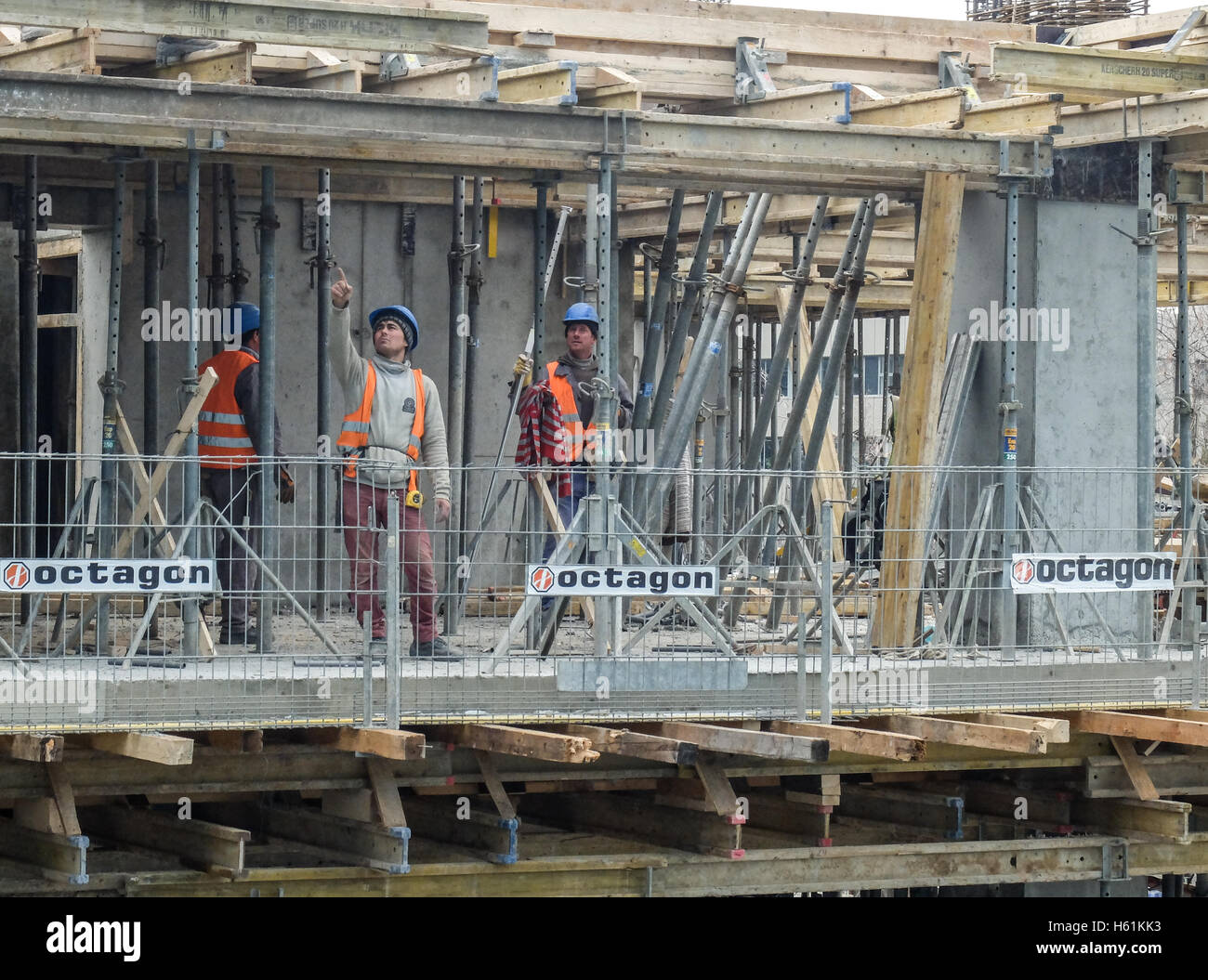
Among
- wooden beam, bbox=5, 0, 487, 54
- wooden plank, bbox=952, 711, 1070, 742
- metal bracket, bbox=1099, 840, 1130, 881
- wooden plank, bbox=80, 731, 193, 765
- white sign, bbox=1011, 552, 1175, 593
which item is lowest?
metal bracket, bbox=1099, 840, 1130, 881

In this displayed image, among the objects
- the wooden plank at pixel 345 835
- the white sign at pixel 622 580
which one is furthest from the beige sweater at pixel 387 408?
the wooden plank at pixel 345 835

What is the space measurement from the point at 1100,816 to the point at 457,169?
566 centimetres

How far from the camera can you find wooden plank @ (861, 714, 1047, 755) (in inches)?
427

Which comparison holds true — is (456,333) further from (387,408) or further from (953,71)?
(953,71)

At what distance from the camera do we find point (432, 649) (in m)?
11.3

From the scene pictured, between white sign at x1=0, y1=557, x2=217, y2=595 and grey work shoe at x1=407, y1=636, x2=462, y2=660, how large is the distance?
140 cm

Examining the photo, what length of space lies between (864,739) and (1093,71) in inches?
185

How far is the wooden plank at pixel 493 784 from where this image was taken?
36.2 feet

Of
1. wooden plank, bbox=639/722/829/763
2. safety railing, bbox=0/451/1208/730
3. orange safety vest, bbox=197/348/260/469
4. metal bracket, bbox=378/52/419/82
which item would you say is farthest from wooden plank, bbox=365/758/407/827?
metal bracket, bbox=378/52/419/82

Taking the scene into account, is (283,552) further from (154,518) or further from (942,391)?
(942,391)

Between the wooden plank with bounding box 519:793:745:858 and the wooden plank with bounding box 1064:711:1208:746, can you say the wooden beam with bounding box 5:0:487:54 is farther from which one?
the wooden plank with bounding box 1064:711:1208:746

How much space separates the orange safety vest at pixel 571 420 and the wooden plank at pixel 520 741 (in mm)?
2790

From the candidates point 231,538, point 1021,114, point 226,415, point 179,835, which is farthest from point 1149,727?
point 226,415

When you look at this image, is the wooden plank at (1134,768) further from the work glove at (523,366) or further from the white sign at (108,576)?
the white sign at (108,576)
